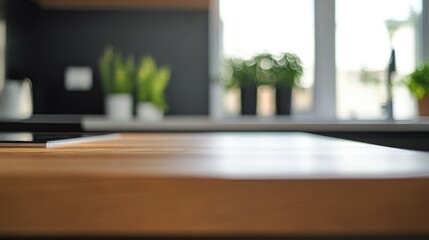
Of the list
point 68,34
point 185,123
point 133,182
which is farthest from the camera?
point 68,34

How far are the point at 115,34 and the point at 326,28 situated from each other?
1188 mm

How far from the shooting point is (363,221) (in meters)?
0.39

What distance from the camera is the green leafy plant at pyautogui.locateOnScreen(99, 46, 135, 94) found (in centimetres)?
301

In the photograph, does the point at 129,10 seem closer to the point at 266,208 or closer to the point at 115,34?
the point at 115,34

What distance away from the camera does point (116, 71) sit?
3010mm

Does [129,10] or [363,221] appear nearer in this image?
[363,221]

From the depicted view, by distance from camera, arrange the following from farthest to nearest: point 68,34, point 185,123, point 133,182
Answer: point 68,34
point 185,123
point 133,182

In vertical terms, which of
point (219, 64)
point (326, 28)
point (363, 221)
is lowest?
point (363, 221)

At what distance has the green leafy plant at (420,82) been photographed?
109 inches

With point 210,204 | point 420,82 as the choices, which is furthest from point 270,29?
point 210,204

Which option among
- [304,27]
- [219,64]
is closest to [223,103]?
[219,64]

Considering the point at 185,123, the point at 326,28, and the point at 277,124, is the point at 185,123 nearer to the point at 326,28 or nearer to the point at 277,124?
the point at 277,124

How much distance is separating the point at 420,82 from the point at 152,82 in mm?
1378

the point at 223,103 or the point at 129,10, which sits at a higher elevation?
the point at 129,10
